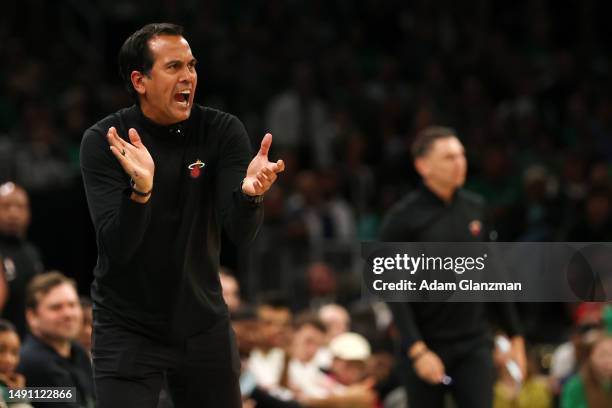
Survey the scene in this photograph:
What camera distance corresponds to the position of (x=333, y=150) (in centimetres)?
1225

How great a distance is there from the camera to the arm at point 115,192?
3.68 metres

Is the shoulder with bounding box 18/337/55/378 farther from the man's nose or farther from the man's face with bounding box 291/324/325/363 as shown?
the man's face with bounding box 291/324/325/363

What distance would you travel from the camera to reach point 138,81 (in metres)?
4.04

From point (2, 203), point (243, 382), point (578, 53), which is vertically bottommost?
point (243, 382)

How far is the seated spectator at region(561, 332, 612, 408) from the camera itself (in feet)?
21.4

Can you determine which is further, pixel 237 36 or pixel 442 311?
pixel 237 36

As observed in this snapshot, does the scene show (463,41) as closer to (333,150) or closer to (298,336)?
(333,150)

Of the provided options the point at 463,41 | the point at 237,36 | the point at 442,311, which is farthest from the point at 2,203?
the point at 463,41

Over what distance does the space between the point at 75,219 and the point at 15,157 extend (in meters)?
0.80

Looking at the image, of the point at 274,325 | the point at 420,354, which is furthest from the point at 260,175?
the point at 274,325

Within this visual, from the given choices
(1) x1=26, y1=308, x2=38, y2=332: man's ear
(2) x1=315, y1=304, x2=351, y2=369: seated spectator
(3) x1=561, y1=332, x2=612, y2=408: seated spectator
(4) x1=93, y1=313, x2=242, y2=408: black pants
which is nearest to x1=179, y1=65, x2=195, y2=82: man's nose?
(4) x1=93, y1=313, x2=242, y2=408: black pants

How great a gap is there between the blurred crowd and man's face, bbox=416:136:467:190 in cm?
184

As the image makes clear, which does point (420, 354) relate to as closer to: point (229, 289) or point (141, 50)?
point (229, 289)

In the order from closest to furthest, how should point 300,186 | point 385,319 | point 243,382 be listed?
point 243,382 < point 385,319 < point 300,186
